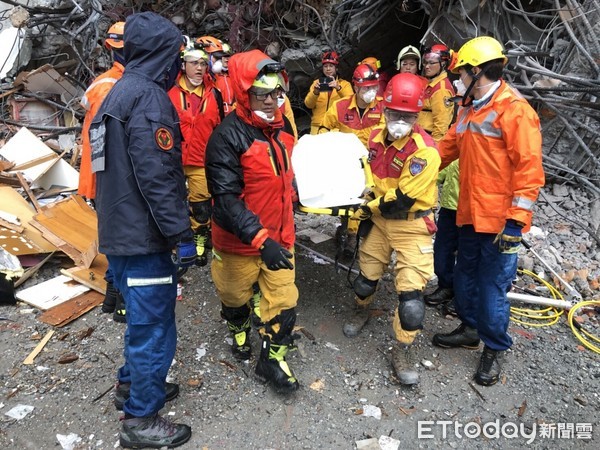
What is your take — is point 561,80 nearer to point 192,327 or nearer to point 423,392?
point 423,392

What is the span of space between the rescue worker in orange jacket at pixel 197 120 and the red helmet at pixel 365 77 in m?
1.61

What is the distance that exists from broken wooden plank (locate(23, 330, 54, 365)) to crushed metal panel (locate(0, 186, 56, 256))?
120 cm

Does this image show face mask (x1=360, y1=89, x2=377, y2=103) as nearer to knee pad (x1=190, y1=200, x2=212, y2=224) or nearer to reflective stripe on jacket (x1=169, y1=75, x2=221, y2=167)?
reflective stripe on jacket (x1=169, y1=75, x2=221, y2=167)

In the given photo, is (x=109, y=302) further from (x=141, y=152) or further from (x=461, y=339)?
(x=461, y=339)

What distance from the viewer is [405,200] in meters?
3.18

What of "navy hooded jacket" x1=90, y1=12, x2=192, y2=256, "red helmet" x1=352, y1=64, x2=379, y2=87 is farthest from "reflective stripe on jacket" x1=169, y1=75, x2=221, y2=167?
"navy hooded jacket" x1=90, y1=12, x2=192, y2=256

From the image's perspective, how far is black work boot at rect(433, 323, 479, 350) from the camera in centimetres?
367

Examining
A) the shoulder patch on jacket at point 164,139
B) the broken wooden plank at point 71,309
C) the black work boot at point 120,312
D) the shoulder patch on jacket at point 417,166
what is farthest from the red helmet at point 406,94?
the broken wooden plank at point 71,309

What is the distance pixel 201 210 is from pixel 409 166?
2500mm

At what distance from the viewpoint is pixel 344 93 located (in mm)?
6363

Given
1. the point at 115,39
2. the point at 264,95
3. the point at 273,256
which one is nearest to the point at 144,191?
Answer: the point at 273,256

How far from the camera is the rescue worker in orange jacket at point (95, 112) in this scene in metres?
3.32

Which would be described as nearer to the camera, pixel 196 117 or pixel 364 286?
pixel 364 286

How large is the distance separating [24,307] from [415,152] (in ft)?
12.3
